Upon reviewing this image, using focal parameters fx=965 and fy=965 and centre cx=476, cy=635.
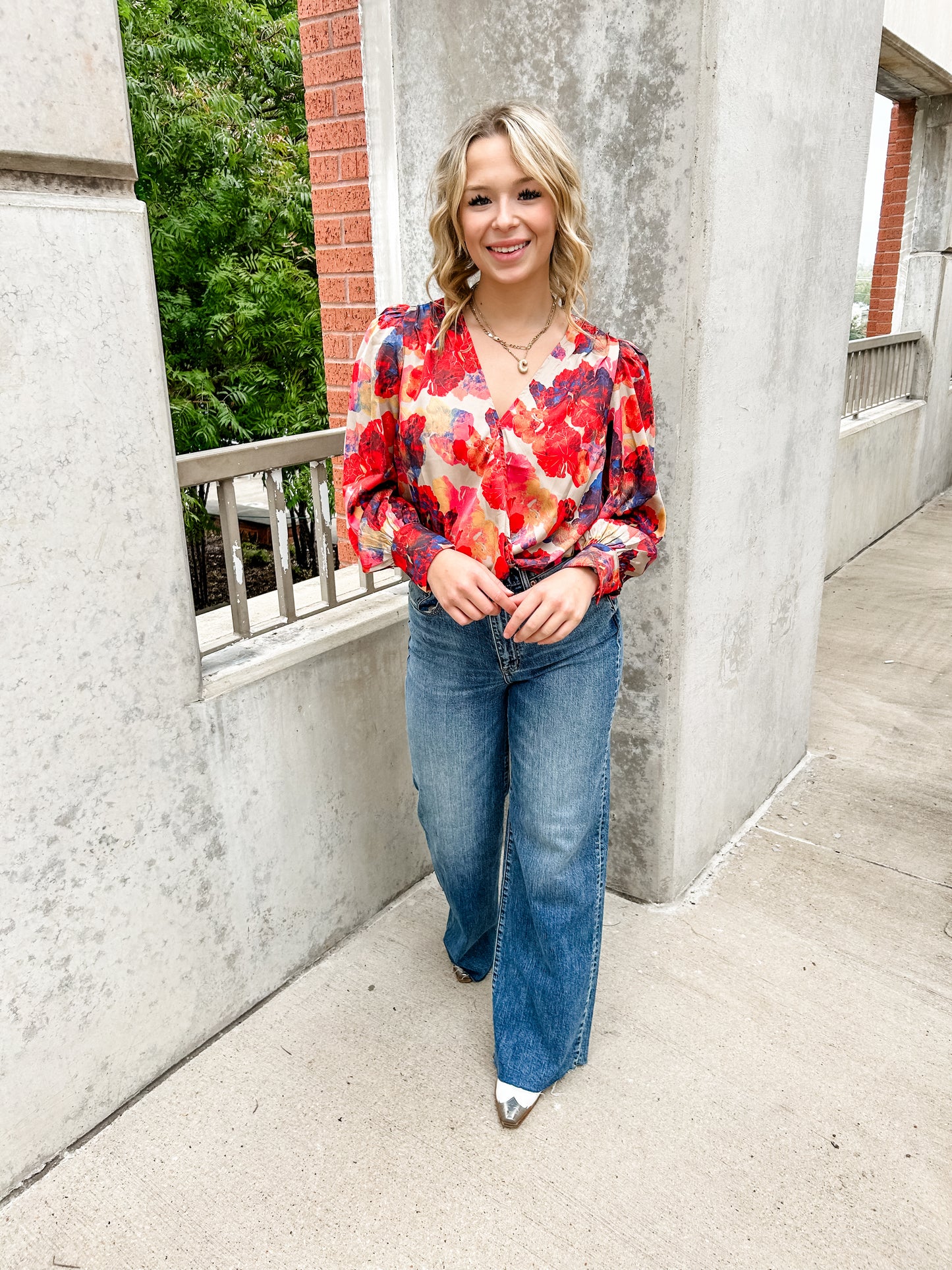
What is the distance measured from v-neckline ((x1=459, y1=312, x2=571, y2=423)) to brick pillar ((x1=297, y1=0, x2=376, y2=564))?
1612 millimetres

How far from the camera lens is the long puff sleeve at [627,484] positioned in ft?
6.44

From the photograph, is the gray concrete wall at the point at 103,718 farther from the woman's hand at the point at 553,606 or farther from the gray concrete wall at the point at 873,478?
the gray concrete wall at the point at 873,478

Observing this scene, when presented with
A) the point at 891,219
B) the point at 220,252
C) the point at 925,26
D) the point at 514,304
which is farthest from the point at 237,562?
the point at 891,219

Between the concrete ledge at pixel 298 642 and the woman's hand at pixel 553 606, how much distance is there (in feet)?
2.72

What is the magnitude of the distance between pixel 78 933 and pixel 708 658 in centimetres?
185

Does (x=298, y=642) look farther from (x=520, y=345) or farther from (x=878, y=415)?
(x=878, y=415)

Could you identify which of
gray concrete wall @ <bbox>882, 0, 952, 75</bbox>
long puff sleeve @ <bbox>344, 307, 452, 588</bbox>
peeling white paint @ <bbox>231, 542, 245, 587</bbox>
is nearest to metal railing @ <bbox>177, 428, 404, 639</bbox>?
peeling white paint @ <bbox>231, 542, 245, 587</bbox>

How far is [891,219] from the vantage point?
28.5 feet

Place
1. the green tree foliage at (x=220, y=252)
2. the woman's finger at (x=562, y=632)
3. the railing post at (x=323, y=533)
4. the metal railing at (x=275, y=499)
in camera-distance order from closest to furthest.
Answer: the woman's finger at (x=562, y=632) → the metal railing at (x=275, y=499) → the railing post at (x=323, y=533) → the green tree foliage at (x=220, y=252)

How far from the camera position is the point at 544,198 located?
5.93 ft

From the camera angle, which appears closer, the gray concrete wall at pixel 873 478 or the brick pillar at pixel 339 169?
the brick pillar at pixel 339 169

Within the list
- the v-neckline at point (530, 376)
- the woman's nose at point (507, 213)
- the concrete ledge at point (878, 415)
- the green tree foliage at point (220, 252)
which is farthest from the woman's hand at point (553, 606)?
the concrete ledge at point (878, 415)

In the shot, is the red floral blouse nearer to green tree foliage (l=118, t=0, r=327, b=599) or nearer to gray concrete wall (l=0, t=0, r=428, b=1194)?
gray concrete wall (l=0, t=0, r=428, b=1194)

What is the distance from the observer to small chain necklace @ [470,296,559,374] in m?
1.95
